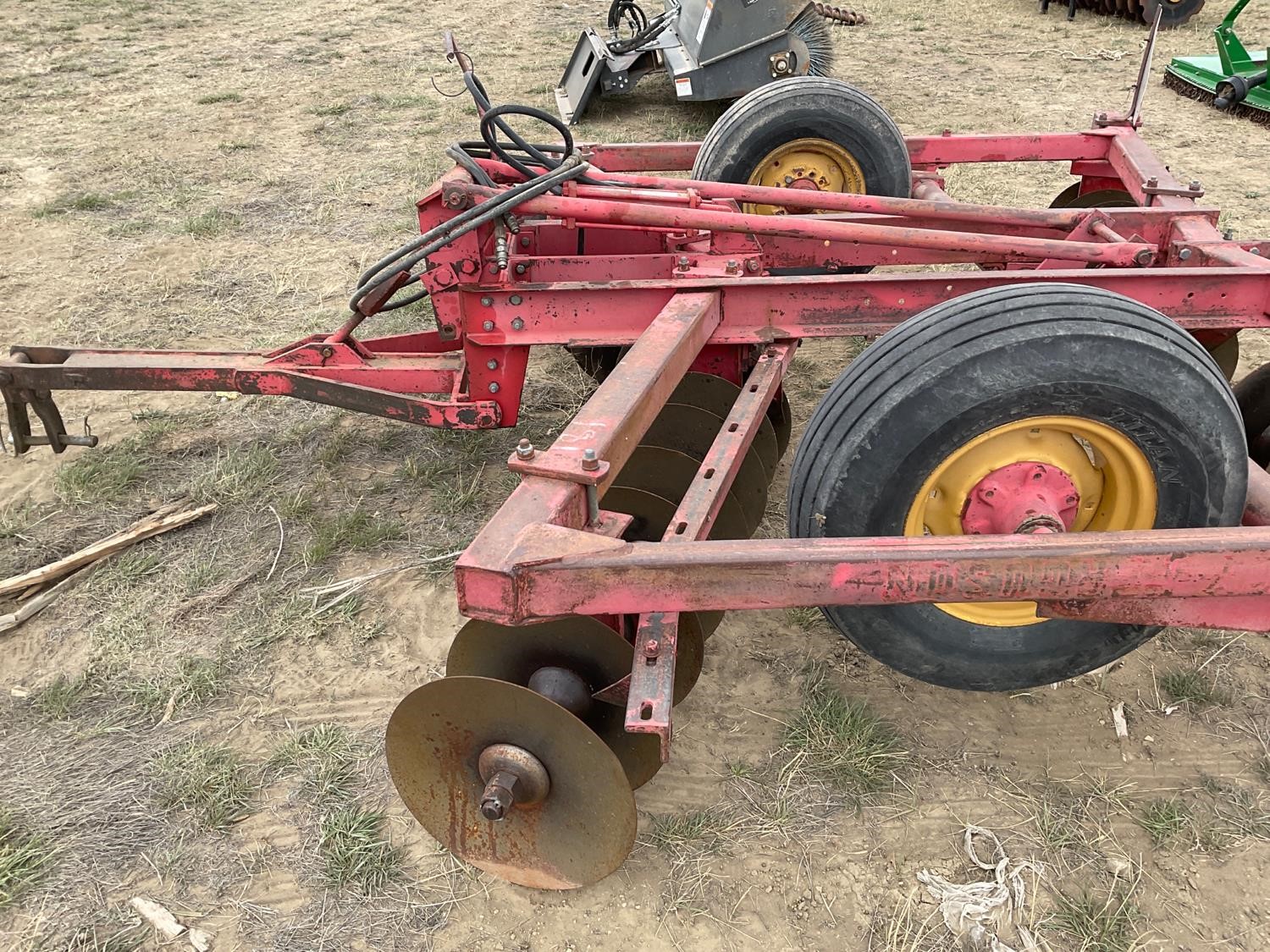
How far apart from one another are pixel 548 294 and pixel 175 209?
463 cm

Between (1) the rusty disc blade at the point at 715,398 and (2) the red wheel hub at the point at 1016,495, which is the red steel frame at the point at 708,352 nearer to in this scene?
(1) the rusty disc blade at the point at 715,398

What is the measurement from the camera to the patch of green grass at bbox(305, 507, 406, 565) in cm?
324

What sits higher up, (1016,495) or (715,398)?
(1016,495)

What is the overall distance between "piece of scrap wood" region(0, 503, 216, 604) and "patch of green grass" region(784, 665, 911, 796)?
7.67 feet

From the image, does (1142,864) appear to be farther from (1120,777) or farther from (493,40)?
(493,40)

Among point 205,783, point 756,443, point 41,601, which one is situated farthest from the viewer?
point 756,443

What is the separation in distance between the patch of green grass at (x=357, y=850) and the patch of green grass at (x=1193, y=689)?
7.17 ft

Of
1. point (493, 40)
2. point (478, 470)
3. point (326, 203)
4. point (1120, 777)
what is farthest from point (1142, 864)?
point (493, 40)

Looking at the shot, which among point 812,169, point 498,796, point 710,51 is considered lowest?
point 498,796

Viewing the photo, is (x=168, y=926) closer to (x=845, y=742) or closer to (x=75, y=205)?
(x=845, y=742)

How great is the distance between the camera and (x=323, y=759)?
2465mm

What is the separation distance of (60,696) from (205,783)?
64 centimetres

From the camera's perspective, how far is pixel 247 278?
5273 millimetres

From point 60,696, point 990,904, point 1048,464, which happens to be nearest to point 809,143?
point 1048,464
